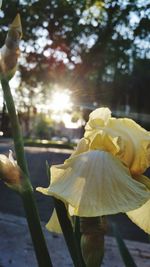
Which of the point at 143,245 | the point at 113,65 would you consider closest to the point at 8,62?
the point at 143,245

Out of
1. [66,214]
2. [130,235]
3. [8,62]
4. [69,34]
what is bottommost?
[130,235]

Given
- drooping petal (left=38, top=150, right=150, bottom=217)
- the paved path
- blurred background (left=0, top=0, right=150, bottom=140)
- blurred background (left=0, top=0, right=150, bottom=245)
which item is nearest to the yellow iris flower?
drooping petal (left=38, top=150, right=150, bottom=217)

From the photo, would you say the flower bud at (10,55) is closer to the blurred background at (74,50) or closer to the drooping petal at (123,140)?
Answer: the drooping petal at (123,140)

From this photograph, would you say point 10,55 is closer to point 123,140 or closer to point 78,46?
point 123,140

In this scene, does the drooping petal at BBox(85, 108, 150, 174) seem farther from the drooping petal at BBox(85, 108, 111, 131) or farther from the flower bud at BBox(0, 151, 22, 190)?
the flower bud at BBox(0, 151, 22, 190)

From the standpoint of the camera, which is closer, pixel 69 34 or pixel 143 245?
pixel 143 245

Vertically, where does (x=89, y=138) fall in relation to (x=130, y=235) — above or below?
above

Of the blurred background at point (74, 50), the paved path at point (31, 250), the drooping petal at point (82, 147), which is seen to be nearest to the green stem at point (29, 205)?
the drooping petal at point (82, 147)

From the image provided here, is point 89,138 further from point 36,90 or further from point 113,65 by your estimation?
point 36,90
